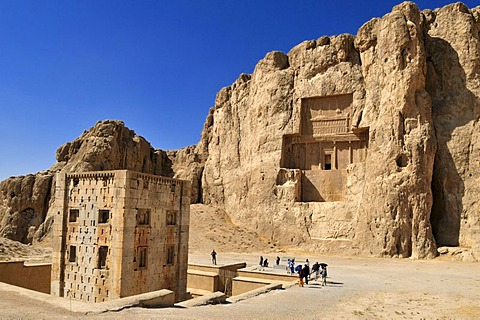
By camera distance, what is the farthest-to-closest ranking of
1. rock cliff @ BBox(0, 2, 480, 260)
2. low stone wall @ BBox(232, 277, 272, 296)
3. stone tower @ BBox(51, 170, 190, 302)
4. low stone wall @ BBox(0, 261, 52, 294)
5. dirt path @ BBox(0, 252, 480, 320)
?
rock cliff @ BBox(0, 2, 480, 260) < low stone wall @ BBox(232, 277, 272, 296) < low stone wall @ BBox(0, 261, 52, 294) < stone tower @ BBox(51, 170, 190, 302) < dirt path @ BBox(0, 252, 480, 320)

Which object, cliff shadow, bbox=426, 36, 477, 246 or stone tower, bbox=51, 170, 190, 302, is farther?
cliff shadow, bbox=426, 36, 477, 246

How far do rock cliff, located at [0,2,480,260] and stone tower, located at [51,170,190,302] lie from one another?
81.4ft

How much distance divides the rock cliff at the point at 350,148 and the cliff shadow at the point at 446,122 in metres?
0.10

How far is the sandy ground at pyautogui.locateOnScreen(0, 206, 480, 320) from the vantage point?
→ 1445 centimetres

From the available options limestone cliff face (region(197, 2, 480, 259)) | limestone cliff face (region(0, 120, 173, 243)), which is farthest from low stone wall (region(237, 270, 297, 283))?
limestone cliff face (region(0, 120, 173, 243))

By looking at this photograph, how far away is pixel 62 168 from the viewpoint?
192 ft

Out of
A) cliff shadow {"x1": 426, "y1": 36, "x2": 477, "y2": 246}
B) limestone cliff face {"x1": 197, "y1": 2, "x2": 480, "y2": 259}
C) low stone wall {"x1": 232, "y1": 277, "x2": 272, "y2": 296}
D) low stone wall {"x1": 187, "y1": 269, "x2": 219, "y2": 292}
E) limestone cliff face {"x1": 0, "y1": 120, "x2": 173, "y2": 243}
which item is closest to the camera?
low stone wall {"x1": 232, "y1": 277, "x2": 272, "y2": 296}

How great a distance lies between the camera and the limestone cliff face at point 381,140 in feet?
134

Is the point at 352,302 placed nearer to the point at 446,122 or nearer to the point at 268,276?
the point at 268,276

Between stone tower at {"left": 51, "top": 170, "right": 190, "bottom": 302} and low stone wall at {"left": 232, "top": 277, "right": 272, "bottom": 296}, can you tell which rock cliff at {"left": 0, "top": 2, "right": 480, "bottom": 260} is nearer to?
low stone wall at {"left": 232, "top": 277, "right": 272, "bottom": 296}

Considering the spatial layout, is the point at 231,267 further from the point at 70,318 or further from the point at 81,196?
the point at 70,318

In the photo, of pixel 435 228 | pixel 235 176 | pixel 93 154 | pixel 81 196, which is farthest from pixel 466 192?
pixel 93 154

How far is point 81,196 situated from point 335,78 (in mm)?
35932

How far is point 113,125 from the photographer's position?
2451 inches
